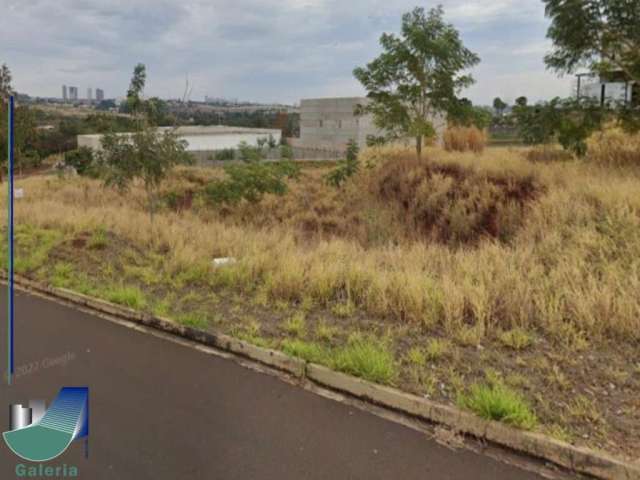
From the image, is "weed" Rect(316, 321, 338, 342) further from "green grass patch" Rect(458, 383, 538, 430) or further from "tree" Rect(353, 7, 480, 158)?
"tree" Rect(353, 7, 480, 158)

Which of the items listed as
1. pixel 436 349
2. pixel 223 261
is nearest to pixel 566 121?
pixel 223 261

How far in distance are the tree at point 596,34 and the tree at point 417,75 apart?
354cm

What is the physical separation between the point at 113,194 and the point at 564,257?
1574 cm

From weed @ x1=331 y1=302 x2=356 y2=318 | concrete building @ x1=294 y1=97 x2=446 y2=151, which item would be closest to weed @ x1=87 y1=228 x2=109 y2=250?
weed @ x1=331 y1=302 x2=356 y2=318

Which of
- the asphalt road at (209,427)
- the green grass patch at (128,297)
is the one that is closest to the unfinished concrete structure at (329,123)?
the green grass patch at (128,297)

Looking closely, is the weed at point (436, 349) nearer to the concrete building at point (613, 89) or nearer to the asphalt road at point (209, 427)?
the asphalt road at point (209, 427)

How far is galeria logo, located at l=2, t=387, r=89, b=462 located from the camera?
341cm

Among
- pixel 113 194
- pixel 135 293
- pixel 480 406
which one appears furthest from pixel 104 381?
pixel 113 194

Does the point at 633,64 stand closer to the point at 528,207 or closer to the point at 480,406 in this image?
the point at 528,207

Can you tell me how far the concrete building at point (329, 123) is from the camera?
5762 centimetres

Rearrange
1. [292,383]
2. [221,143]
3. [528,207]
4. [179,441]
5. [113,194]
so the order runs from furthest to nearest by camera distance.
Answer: [221,143] < [113,194] < [528,207] < [292,383] < [179,441]

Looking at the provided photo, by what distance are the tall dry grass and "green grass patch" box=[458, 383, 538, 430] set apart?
117 centimetres

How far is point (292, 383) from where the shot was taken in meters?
4.29

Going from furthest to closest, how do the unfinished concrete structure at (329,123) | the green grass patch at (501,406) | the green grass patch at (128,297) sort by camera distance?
the unfinished concrete structure at (329,123), the green grass patch at (128,297), the green grass patch at (501,406)
